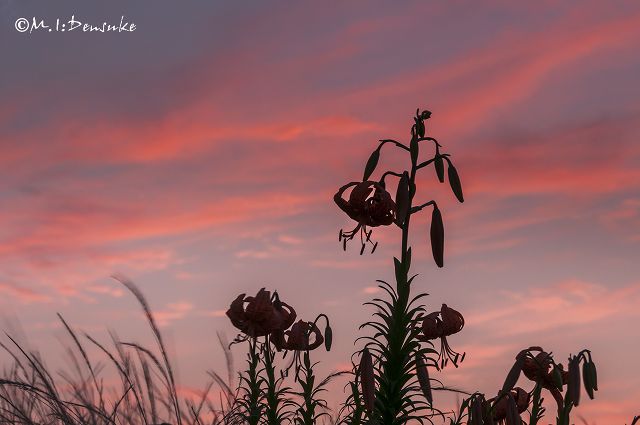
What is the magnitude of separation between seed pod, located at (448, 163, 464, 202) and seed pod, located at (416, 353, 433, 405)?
1007mm

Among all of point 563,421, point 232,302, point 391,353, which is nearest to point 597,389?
point 563,421

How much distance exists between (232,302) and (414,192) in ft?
11.2

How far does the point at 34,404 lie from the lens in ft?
28.2

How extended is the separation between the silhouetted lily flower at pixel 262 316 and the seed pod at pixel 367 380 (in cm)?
249

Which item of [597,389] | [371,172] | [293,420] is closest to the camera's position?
[597,389]

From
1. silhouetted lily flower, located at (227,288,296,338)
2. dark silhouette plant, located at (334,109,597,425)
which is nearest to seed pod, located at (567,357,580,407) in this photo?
dark silhouette plant, located at (334,109,597,425)

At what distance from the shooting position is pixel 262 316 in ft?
26.1

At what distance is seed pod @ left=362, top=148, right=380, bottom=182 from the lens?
583 cm

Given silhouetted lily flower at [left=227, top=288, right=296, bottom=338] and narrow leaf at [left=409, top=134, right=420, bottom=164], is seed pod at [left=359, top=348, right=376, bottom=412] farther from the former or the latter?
silhouetted lily flower at [left=227, top=288, right=296, bottom=338]

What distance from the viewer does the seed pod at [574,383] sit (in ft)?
17.0

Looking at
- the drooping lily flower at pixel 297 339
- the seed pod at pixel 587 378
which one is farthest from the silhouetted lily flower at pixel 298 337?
the seed pod at pixel 587 378

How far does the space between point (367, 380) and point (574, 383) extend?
3.87ft

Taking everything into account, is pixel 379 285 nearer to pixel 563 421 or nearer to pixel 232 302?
pixel 563 421

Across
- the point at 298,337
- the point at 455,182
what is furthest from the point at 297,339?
the point at 455,182
